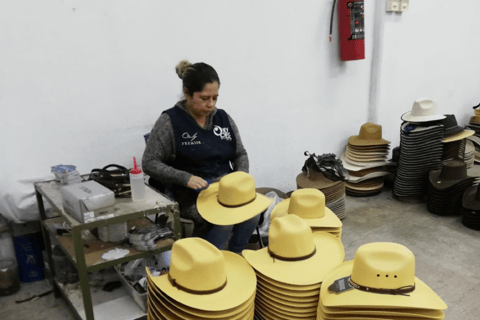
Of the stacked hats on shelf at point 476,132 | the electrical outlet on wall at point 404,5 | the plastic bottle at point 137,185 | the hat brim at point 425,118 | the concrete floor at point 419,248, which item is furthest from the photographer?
the stacked hats on shelf at point 476,132

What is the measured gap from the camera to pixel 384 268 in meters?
1.48

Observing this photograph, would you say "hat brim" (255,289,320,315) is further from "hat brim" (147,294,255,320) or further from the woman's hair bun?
the woman's hair bun

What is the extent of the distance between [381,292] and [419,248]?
67.6 inches

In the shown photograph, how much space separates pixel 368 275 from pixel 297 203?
0.79 metres

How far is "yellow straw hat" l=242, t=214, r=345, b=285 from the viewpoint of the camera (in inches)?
67.0

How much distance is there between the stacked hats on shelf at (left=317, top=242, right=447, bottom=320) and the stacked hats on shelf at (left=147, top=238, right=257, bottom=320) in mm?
326

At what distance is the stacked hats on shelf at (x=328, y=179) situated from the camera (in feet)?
10.7

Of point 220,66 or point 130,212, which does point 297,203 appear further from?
point 220,66

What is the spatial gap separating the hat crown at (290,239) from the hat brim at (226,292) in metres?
0.17

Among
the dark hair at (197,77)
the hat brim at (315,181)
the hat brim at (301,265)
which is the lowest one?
the hat brim at (315,181)

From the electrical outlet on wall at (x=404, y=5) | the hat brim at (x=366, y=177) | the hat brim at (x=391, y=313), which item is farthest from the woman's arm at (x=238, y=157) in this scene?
the electrical outlet on wall at (x=404, y=5)

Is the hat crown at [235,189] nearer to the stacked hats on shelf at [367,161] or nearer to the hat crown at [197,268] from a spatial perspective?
the hat crown at [197,268]

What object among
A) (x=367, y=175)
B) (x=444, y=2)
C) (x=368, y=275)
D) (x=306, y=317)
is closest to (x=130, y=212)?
(x=306, y=317)

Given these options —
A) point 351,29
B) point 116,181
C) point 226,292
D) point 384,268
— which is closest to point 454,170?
point 351,29
